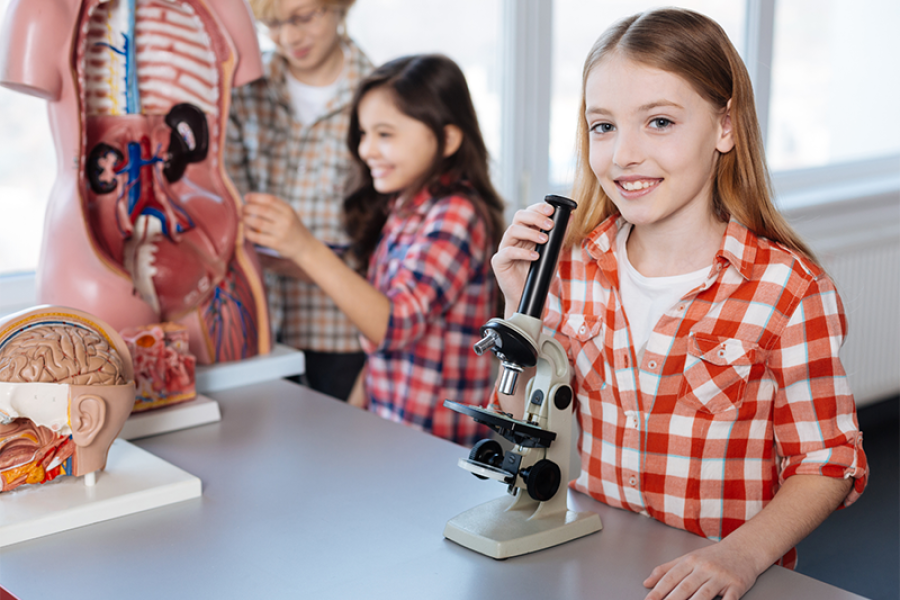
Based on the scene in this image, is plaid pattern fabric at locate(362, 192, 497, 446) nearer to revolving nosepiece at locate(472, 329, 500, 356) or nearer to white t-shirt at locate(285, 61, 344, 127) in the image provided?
white t-shirt at locate(285, 61, 344, 127)

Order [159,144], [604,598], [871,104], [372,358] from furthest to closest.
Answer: [871,104], [372,358], [159,144], [604,598]

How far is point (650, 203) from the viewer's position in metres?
1.03

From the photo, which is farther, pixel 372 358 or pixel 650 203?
pixel 372 358

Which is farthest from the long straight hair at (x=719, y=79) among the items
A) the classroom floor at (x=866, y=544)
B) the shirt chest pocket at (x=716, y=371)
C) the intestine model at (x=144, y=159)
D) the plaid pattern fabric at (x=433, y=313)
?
the classroom floor at (x=866, y=544)

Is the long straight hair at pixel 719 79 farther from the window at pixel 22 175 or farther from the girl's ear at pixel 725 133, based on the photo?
the window at pixel 22 175

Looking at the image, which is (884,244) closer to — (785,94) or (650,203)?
(785,94)

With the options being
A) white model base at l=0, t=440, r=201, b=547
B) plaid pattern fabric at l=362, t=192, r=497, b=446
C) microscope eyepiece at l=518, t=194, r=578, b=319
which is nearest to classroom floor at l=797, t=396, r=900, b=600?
plaid pattern fabric at l=362, t=192, r=497, b=446

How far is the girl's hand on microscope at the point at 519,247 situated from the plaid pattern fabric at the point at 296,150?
0.81 metres

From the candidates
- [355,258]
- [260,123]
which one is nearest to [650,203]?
[355,258]

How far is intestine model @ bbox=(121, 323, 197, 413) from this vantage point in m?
1.27

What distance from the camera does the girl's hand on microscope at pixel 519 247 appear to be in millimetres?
995

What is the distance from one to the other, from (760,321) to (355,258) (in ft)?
3.31

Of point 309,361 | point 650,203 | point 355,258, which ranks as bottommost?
point 309,361

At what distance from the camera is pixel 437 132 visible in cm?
167
